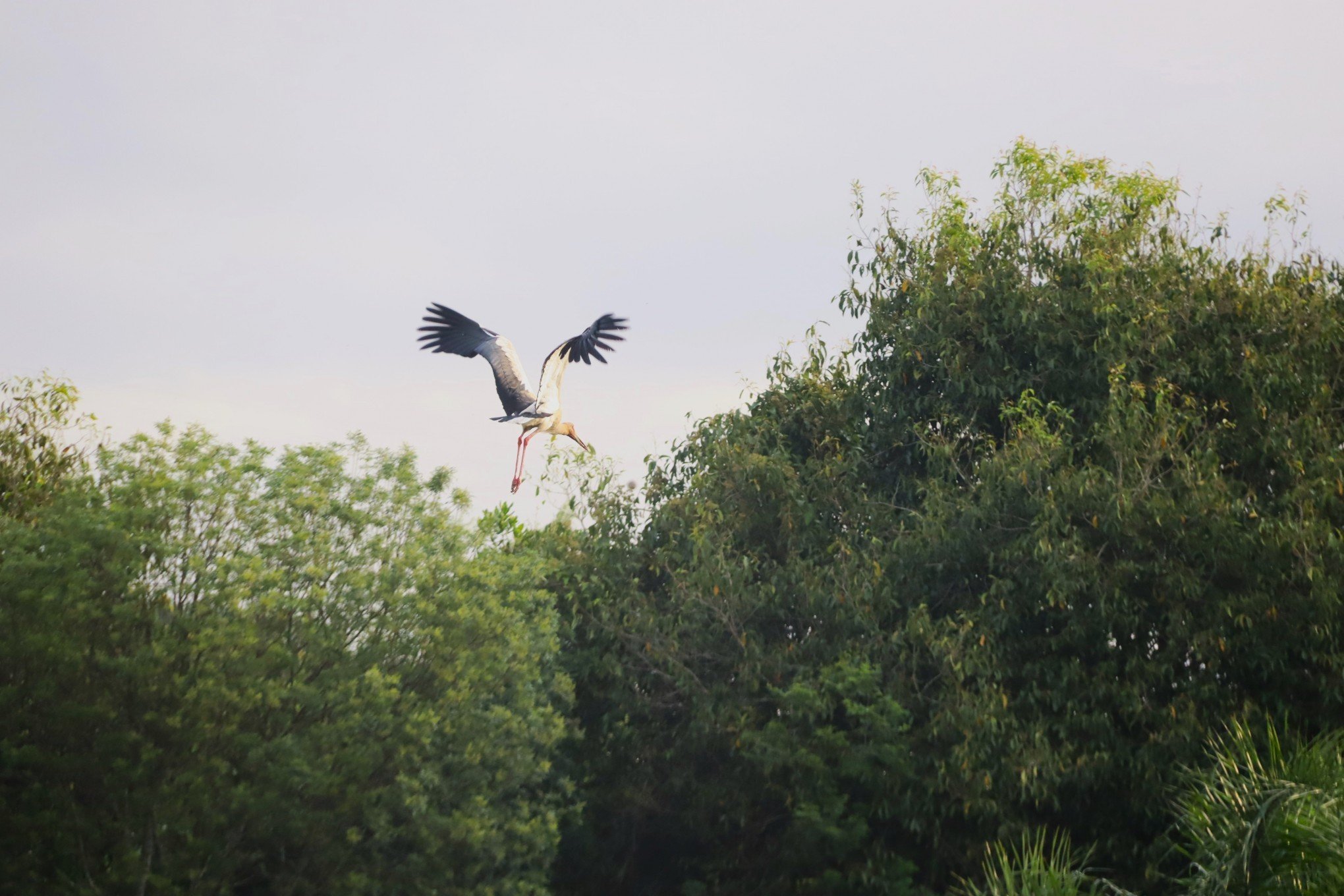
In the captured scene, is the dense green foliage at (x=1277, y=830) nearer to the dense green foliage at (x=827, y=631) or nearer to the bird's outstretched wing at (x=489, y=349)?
the dense green foliage at (x=827, y=631)

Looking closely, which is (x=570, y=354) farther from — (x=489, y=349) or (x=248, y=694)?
(x=248, y=694)

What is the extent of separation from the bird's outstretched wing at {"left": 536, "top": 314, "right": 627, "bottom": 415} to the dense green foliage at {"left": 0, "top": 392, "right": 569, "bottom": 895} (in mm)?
2078

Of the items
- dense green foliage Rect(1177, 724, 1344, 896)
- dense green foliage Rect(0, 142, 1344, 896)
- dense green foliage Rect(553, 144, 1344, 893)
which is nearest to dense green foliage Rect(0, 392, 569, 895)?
dense green foliage Rect(0, 142, 1344, 896)

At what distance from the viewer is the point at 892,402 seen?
1532cm

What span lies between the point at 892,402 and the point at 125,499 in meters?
8.04

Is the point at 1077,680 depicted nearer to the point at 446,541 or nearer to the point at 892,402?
the point at 892,402

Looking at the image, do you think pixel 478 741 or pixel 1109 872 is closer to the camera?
pixel 1109 872

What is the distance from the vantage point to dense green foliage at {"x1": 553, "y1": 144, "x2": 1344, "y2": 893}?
1218cm

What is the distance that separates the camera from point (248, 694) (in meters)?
12.3

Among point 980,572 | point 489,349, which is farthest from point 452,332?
point 980,572

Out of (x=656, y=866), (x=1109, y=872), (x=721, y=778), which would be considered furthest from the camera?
(x=656, y=866)

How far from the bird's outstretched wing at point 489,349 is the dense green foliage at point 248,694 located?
1956 millimetres

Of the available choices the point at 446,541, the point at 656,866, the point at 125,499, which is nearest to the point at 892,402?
the point at 446,541

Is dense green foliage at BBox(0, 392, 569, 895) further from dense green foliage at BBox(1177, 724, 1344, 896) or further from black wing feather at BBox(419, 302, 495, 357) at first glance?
dense green foliage at BBox(1177, 724, 1344, 896)
